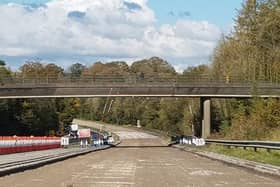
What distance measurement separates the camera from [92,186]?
56.9 feet

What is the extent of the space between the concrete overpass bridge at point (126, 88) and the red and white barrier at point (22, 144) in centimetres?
1963

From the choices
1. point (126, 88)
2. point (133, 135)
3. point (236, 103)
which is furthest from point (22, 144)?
point (133, 135)

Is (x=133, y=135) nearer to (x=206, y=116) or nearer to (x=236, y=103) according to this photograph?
(x=236, y=103)

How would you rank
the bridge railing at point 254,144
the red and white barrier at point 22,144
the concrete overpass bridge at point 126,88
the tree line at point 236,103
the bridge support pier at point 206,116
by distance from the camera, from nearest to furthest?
the bridge railing at point 254,144 < the red and white barrier at point 22,144 < the tree line at point 236,103 < the concrete overpass bridge at point 126,88 < the bridge support pier at point 206,116

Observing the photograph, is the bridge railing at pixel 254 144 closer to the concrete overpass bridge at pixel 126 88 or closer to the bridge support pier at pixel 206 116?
the concrete overpass bridge at pixel 126 88

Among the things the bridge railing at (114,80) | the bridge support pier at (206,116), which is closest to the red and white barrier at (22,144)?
the bridge railing at (114,80)

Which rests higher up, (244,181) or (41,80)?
(41,80)

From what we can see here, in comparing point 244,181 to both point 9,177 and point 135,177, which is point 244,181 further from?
point 9,177

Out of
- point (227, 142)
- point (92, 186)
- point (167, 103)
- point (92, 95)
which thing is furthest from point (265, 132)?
point (167, 103)

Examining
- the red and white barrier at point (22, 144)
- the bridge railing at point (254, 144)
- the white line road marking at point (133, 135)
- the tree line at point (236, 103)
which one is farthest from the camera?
the white line road marking at point (133, 135)

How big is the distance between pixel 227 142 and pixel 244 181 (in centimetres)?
2572

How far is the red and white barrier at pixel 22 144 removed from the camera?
36250 millimetres

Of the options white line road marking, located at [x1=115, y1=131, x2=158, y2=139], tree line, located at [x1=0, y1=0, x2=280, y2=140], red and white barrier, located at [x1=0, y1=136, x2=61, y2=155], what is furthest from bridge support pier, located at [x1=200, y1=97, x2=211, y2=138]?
white line road marking, located at [x1=115, y1=131, x2=158, y2=139]

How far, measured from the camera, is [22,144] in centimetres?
4103
